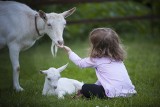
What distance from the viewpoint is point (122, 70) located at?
574cm

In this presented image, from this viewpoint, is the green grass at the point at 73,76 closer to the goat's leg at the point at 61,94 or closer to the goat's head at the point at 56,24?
the goat's leg at the point at 61,94

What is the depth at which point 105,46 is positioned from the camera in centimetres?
578

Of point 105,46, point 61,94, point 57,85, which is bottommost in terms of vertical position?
point 61,94

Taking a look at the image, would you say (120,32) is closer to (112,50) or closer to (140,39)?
(140,39)

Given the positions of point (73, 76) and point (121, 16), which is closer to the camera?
point (73, 76)

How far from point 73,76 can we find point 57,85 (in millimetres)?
1566

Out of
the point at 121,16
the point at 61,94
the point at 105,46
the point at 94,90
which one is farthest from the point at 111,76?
the point at 121,16

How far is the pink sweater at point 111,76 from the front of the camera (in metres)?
5.67

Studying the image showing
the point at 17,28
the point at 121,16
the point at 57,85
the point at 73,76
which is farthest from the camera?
the point at 121,16

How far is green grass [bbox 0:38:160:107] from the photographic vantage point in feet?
17.9

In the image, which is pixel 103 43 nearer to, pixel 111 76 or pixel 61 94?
pixel 111 76

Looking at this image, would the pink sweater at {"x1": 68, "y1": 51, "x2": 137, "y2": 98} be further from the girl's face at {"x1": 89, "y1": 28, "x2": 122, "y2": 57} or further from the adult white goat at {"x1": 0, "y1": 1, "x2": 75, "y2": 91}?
the adult white goat at {"x1": 0, "y1": 1, "x2": 75, "y2": 91}

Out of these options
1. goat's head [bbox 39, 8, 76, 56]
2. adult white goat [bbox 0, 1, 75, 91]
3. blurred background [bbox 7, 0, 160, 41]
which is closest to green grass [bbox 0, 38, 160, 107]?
adult white goat [bbox 0, 1, 75, 91]

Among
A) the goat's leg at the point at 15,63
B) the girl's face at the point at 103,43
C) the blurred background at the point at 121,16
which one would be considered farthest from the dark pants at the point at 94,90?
the blurred background at the point at 121,16
